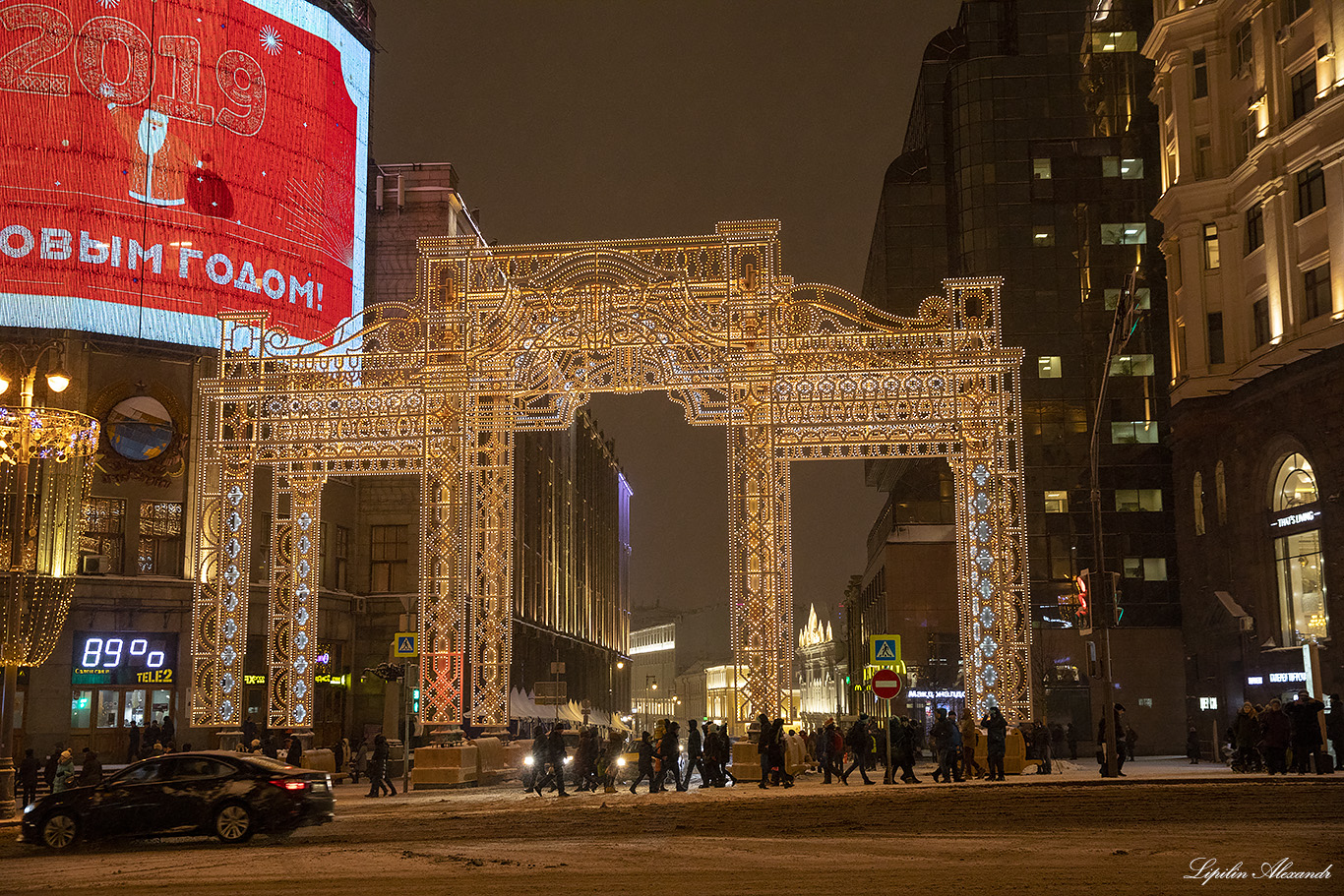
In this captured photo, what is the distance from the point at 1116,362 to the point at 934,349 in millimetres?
42422

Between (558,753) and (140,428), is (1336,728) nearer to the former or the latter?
(558,753)

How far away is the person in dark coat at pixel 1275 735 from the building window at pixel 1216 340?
16.8 m

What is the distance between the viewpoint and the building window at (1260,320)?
3937 cm

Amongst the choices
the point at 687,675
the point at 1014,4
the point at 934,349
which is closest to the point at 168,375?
the point at 934,349

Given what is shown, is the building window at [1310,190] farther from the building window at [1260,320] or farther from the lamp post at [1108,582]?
the lamp post at [1108,582]

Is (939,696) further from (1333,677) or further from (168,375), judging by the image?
(168,375)

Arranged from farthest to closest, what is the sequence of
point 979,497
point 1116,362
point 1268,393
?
point 1116,362 → point 1268,393 → point 979,497

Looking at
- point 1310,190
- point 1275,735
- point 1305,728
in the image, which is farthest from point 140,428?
point 1310,190

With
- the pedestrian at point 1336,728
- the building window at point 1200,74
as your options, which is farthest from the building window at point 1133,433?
the pedestrian at point 1336,728

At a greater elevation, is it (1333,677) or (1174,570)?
(1174,570)

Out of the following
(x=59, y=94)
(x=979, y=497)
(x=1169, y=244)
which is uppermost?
(x=59, y=94)

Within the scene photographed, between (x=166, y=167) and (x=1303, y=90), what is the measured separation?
3397cm

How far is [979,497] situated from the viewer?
2883cm

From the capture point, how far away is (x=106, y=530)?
134 feet
